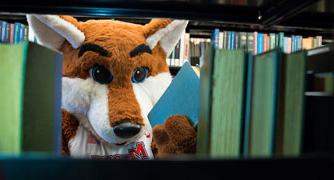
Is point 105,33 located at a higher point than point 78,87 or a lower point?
higher

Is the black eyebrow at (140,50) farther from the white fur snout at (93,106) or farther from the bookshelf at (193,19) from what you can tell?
the bookshelf at (193,19)

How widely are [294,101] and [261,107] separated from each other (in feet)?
0.12

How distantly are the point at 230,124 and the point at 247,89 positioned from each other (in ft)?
0.15

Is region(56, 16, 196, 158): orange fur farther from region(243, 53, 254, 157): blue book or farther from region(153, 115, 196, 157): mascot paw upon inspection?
region(243, 53, 254, 157): blue book

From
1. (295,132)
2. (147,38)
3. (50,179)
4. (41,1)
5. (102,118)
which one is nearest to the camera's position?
(50,179)

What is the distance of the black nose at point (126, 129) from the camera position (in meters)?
0.81

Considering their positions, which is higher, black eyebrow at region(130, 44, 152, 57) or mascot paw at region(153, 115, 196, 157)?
black eyebrow at region(130, 44, 152, 57)

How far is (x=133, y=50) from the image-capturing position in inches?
34.7

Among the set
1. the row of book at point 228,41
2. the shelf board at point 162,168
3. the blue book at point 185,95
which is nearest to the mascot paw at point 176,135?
the blue book at point 185,95

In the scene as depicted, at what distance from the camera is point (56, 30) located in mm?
826

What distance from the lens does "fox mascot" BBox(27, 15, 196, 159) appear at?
2.72 feet

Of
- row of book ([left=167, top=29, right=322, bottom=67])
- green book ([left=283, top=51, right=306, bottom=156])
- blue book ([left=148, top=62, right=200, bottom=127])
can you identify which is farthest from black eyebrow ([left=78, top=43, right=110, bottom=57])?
row of book ([left=167, top=29, right=322, bottom=67])

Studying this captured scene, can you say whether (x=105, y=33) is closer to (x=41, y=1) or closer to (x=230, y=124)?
(x=41, y=1)

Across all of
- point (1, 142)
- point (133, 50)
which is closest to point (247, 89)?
point (1, 142)
